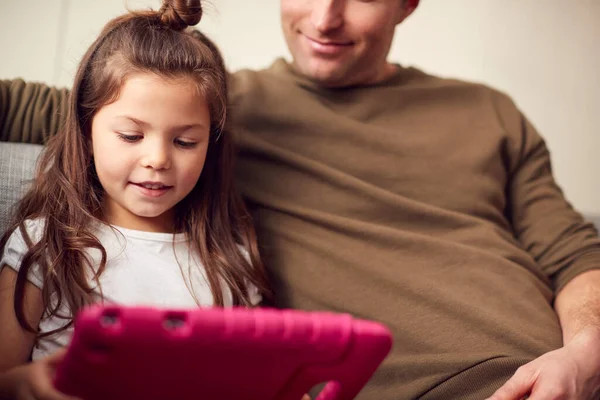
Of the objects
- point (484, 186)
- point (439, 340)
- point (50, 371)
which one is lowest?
point (439, 340)

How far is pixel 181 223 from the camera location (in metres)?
1.17

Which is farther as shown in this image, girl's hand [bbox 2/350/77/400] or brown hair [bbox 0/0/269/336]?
brown hair [bbox 0/0/269/336]

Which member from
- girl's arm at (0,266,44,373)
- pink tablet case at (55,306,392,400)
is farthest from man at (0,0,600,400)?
pink tablet case at (55,306,392,400)

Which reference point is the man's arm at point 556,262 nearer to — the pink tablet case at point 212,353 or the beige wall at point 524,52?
the pink tablet case at point 212,353

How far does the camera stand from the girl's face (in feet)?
3.30

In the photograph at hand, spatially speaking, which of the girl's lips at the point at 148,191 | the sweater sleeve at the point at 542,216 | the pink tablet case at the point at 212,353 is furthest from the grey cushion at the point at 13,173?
the sweater sleeve at the point at 542,216

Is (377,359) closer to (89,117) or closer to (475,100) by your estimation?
(89,117)

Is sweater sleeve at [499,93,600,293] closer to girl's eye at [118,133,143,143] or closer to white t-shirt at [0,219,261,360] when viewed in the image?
white t-shirt at [0,219,261,360]

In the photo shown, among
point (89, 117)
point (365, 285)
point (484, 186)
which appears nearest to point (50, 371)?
point (89, 117)

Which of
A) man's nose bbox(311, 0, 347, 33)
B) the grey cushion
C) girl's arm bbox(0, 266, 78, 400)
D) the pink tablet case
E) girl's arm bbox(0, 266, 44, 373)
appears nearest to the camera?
the pink tablet case

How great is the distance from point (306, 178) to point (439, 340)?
0.40m

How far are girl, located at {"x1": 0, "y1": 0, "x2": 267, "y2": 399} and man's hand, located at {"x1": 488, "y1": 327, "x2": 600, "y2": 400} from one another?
1.46 feet

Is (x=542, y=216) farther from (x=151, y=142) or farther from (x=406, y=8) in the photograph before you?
(x=151, y=142)

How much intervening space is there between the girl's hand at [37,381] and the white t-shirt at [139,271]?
188mm
